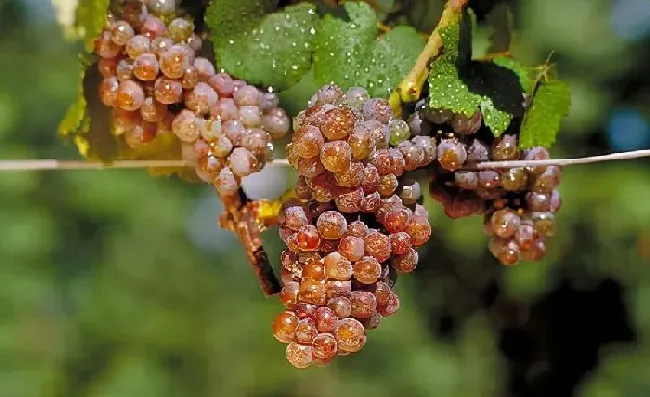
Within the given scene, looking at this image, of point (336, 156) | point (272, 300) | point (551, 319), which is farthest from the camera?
point (272, 300)

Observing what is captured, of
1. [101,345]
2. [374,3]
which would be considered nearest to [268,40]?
[374,3]

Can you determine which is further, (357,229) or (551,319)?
(551,319)

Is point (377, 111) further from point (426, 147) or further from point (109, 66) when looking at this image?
point (109, 66)

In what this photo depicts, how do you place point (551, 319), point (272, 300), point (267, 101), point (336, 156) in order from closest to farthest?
point (336, 156), point (267, 101), point (551, 319), point (272, 300)

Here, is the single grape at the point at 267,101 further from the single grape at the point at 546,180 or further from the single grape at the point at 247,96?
the single grape at the point at 546,180

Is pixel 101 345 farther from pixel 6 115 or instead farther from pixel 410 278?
pixel 410 278

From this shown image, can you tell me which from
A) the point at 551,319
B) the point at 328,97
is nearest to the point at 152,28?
the point at 328,97

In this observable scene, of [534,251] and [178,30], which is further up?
[178,30]
